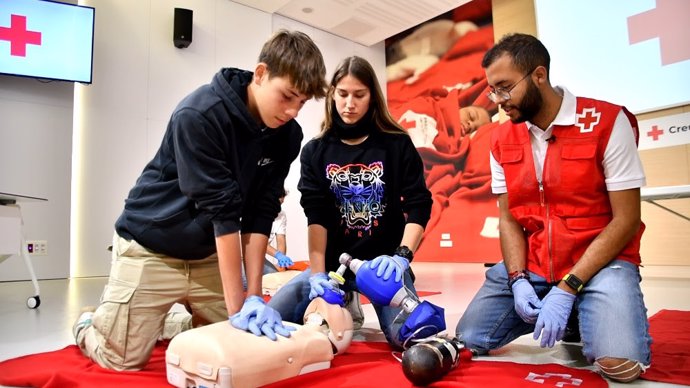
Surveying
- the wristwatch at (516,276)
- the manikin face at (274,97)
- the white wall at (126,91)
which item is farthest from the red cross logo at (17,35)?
the wristwatch at (516,276)

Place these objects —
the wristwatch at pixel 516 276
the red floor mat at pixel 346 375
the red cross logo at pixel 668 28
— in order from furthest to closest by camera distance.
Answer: the red cross logo at pixel 668 28 < the wristwatch at pixel 516 276 < the red floor mat at pixel 346 375

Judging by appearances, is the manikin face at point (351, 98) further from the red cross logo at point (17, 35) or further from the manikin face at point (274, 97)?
the red cross logo at point (17, 35)

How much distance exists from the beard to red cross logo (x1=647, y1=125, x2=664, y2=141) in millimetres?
3400

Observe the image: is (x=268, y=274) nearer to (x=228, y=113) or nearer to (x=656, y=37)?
(x=228, y=113)

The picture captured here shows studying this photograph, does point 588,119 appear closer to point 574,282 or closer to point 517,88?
point 517,88

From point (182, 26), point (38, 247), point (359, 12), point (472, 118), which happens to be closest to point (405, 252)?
point (38, 247)

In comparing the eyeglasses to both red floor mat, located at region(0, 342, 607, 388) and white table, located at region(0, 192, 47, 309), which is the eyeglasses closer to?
red floor mat, located at region(0, 342, 607, 388)

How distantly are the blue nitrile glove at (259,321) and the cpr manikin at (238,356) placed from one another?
2 centimetres

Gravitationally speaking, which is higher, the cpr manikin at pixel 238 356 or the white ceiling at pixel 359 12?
the white ceiling at pixel 359 12

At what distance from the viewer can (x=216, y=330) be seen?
111 centimetres

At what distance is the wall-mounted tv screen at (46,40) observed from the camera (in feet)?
13.3

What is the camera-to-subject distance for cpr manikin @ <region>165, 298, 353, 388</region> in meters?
1.02

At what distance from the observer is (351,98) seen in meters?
1.72

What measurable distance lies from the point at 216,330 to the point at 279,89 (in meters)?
0.66
